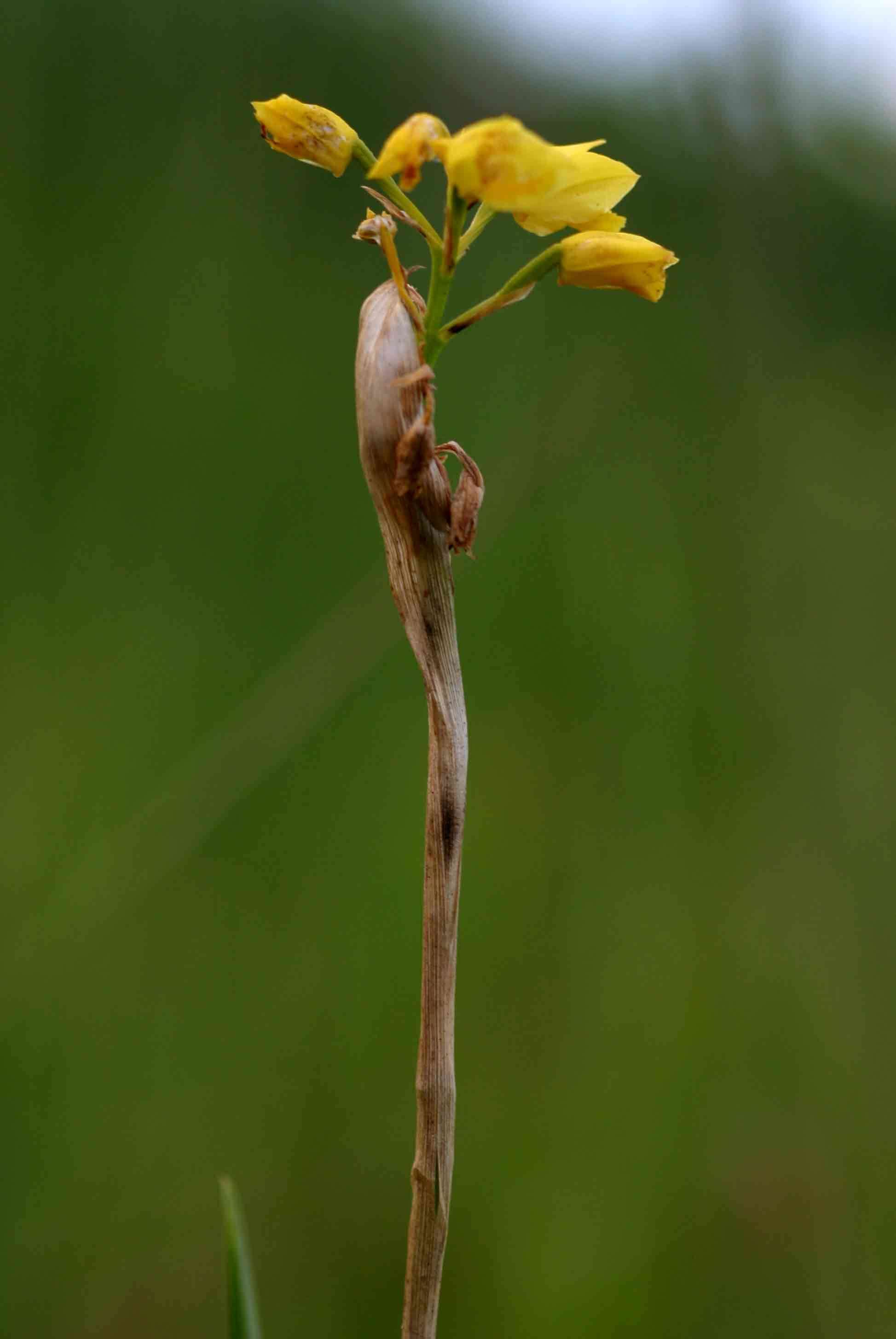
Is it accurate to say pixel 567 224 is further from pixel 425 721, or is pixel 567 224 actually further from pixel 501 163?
pixel 425 721

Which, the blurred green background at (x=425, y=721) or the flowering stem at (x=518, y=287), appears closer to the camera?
→ the flowering stem at (x=518, y=287)

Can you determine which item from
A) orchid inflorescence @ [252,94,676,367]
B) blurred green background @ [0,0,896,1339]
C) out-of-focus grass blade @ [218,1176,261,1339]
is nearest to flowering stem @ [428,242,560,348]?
orchid inflorescence @ [252,94,676,367]

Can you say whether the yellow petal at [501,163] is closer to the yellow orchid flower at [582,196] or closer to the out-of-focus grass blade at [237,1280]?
the yellow orchid flower at [582,196]

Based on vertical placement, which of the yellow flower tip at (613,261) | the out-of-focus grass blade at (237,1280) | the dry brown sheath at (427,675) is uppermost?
the yellow flower tip at (613,261)

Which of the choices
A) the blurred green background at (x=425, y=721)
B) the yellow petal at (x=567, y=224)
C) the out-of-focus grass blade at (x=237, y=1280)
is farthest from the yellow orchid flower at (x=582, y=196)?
the blurred green background at (x=425, y=721)

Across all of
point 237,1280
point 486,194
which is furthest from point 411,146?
point 237,1280

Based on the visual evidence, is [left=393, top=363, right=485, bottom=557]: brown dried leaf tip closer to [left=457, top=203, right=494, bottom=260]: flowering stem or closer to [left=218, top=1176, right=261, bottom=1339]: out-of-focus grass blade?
[left=457, top=203, right=494, bottom=260]: flowering stem
